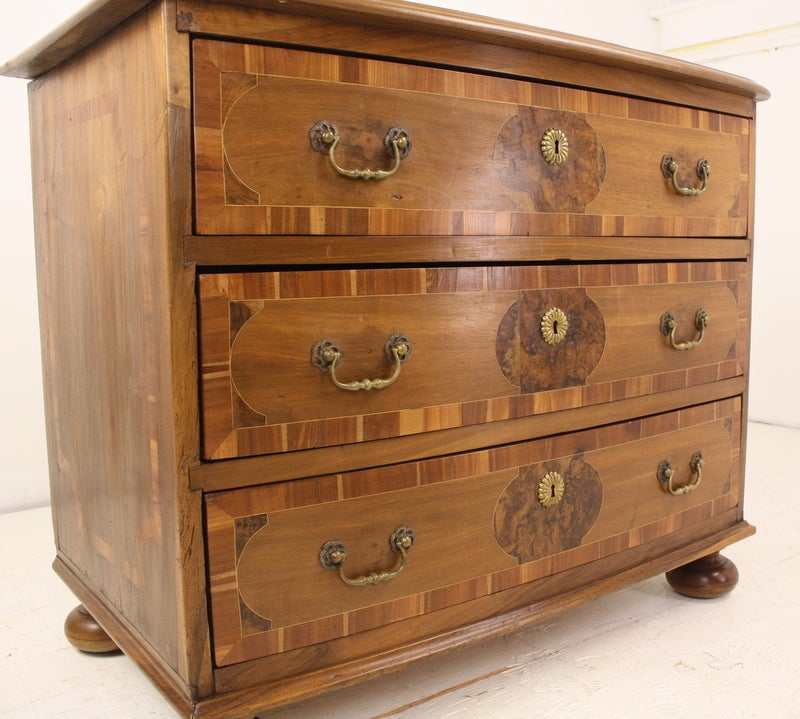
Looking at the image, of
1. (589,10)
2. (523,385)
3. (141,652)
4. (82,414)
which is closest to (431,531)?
(523,385)

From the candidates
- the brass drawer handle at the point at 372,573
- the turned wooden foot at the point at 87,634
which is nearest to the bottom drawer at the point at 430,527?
the brass drawer handle at the point at 372,573

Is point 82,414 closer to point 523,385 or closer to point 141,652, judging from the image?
point 141,652

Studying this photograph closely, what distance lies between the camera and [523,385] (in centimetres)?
130

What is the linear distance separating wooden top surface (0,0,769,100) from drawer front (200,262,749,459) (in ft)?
1.01

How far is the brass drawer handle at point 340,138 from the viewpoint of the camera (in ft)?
3.50

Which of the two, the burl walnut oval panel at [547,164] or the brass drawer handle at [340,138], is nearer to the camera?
the brass drawer handle at [340,138]

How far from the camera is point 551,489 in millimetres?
1357

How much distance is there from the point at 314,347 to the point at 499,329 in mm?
301

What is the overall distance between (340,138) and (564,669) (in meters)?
0.91

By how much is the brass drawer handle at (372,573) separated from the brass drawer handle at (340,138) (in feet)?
1.53

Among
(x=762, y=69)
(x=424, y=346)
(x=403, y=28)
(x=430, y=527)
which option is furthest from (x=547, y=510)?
(x=762, y=69)

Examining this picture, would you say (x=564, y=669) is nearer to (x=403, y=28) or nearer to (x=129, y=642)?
(x=129, y=642)

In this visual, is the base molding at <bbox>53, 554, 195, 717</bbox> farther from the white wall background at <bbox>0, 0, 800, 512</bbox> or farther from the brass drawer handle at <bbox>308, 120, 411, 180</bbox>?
the white wall background at <bbox>0, 0, 800, 512</bbox>

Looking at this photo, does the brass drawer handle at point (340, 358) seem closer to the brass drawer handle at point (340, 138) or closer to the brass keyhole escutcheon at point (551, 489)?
the brass drawer handle at point (340, 138)
